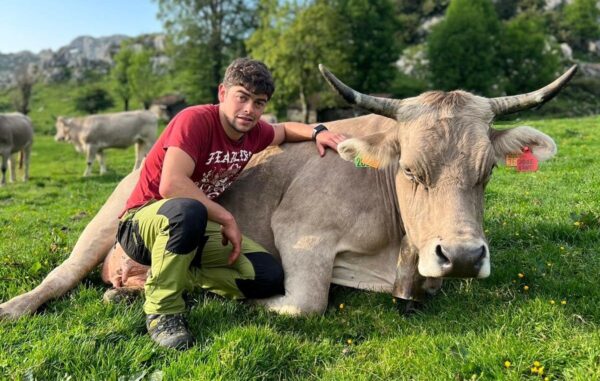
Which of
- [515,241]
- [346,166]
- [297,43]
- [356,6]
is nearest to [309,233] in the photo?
[346,166]

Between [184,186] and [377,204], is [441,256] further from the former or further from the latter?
[184,186]

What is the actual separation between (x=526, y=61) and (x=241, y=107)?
192 feet

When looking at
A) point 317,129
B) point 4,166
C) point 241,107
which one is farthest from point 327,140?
point 4,166

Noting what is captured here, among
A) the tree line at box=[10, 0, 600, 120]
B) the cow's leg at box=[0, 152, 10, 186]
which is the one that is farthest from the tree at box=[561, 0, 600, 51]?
the cow's leg at box=[0, 152, 10, 186]

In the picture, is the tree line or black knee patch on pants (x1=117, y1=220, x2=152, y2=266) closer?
black knee patch on pants (x1=117, y1=220, x2=152, y2=266)

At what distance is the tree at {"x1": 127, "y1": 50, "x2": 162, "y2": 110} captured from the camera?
5966cm

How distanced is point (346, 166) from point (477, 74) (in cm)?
5073

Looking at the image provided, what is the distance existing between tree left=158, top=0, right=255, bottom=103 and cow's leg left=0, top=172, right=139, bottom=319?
4863cm

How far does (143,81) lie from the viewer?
197 feet

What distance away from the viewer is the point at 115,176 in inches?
702

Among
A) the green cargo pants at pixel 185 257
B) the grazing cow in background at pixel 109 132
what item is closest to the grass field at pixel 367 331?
the green cargo pants at pixel 185 257

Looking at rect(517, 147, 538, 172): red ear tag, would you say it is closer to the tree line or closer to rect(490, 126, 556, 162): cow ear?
rect(490, 126, 556, 162): cow ear

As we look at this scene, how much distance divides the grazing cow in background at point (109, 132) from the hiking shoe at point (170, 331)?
1803 centimetres

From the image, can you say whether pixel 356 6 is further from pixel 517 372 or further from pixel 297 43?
pixel 517 372
